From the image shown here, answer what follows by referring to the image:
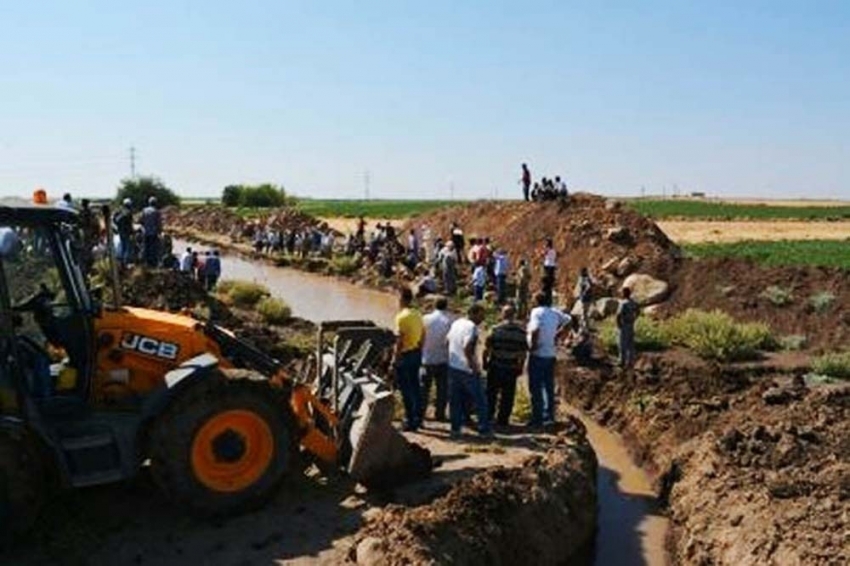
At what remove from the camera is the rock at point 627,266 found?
3058 cm

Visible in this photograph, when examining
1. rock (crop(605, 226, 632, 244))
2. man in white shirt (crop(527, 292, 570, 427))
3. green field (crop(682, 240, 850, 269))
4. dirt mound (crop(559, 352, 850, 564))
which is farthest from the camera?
green field (crop(682, 240, 850, 269))

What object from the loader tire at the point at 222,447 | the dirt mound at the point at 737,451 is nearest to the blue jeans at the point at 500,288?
the dirt mound at the point at 737,451

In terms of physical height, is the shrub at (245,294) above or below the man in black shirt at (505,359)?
below

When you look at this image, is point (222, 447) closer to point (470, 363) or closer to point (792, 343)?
point (470, 363)

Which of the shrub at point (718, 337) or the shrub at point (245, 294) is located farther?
the shrub at point (245, 294)

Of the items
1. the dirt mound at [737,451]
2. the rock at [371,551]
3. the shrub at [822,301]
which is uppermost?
the shrub at [822,301]

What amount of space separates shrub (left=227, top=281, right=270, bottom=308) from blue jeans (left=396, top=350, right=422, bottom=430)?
14.9 meters

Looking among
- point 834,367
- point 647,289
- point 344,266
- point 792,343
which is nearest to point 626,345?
point 834,367

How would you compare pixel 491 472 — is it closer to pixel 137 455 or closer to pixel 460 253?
pixel 137 455

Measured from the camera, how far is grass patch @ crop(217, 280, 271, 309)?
27936 millimetres

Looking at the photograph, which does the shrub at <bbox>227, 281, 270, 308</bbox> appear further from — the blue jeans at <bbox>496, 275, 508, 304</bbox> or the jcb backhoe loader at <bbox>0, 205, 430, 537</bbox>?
the jcb backhoe loader at <bbox>0, 205, 430, 537</bbox>

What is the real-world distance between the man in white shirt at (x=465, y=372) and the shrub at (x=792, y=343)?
1148 cm

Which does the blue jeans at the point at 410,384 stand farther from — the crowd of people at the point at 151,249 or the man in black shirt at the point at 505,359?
the crowd of people at the point at 151,249

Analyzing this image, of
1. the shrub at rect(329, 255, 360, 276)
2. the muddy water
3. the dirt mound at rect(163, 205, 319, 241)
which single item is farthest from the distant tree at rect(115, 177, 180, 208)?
the muddy water
